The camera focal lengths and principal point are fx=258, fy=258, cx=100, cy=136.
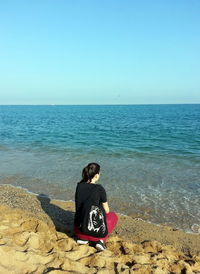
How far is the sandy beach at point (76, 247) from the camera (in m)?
3.96

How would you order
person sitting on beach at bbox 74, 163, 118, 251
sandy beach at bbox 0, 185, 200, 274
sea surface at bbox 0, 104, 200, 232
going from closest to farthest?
sandy beach at bbox 0, 185, 200, 274
person sitting on beach at bbox 74, 163, 118, 251
sea surface at bbox 0, 104, 200, 232

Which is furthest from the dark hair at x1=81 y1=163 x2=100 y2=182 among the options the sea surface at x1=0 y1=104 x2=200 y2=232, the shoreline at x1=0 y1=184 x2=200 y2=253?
Answer: the sea surface at x1=0 y1=104 x2=200 y2=232

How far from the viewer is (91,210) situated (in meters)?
4.58

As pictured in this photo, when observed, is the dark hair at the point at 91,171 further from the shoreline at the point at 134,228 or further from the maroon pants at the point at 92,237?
the shoreline at the point at 134,228

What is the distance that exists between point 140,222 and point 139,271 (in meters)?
2.46

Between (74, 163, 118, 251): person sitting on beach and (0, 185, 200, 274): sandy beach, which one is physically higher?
(74, 163, 118, 251): person sitting on beach

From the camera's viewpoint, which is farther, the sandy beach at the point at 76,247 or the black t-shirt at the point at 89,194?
the black t-shirt at the point at 89,194

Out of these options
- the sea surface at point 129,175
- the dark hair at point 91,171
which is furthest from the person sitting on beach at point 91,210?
the sea surface at point 129,175

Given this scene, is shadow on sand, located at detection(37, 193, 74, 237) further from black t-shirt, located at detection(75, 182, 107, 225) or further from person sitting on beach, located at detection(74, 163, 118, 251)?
black t-shirt, located at detection(75, 182, 107, 225)

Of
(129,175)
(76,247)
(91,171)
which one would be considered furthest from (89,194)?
(129,175)

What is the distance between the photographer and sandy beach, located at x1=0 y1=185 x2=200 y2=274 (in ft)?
13.0

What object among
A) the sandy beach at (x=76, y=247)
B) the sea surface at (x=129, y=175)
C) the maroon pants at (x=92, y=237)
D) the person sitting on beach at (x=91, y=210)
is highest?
the person sitting on beach at (x=91, y=210)

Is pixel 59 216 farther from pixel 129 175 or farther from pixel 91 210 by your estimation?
pixel 129 175

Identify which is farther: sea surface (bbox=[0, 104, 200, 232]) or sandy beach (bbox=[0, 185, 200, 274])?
sea surface (bbox=[0, 104, 200, 232])
